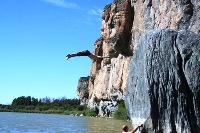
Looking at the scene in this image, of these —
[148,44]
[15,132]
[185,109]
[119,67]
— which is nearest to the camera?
[185,109]

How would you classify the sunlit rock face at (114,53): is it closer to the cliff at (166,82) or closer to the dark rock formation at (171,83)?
the cliff at (166,82)

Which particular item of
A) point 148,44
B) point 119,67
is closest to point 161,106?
point 148,44

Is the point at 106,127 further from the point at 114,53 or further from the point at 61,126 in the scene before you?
the point at 114,53

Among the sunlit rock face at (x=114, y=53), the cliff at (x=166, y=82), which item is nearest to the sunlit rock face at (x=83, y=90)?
the sunlit rock face at (x=114, y=53)

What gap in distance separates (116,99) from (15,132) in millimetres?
39062

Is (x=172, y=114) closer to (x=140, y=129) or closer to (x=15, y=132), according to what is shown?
(x=140, y=129)

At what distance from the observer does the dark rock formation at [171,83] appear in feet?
31.6

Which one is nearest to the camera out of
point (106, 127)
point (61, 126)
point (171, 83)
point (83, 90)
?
point (171, 83)

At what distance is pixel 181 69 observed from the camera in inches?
389

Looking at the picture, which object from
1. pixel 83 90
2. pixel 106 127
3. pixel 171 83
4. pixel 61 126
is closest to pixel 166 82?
pixel 171 83

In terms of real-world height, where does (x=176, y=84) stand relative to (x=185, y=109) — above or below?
above

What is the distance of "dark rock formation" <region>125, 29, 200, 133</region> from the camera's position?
31.6 ft

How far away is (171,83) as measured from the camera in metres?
9.76

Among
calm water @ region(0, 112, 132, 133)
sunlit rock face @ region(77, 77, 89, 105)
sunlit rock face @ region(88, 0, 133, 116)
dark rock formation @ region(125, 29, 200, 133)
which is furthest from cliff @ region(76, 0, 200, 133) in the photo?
sunlit rock face @ region(77, 77, 89, 105)
